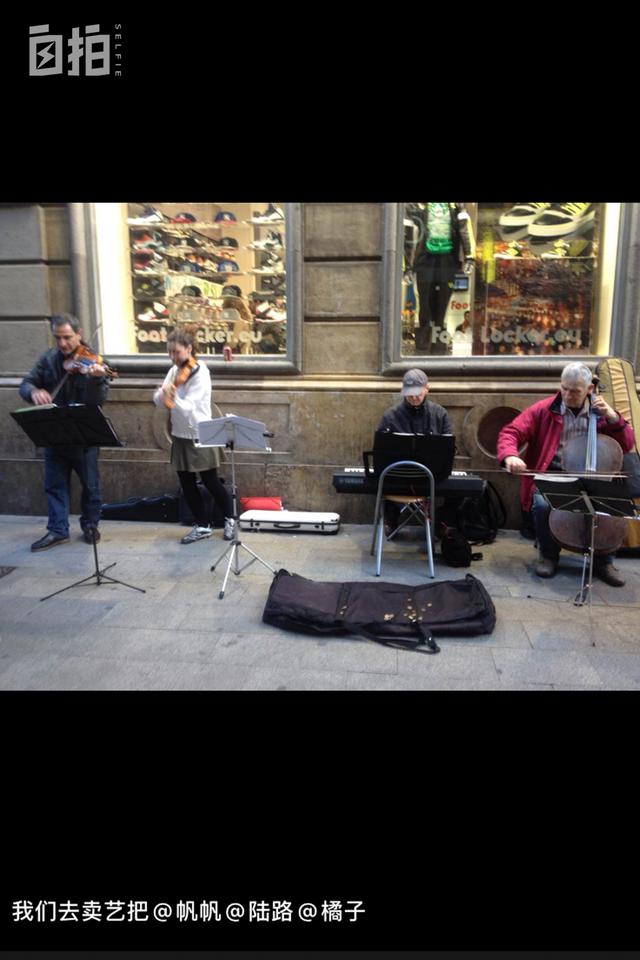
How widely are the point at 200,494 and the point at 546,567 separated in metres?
3.28

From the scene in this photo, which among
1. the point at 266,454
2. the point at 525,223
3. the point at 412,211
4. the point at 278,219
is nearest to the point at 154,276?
the point at 278,219

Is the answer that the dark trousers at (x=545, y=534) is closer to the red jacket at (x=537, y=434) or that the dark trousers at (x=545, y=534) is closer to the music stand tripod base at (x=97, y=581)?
the red jacket at (x=537, y=434)

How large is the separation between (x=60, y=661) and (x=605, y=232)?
641 cm

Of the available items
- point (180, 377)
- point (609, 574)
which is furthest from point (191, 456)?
point (609, 574)

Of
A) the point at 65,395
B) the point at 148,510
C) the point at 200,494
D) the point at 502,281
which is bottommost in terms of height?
the point at 148,510

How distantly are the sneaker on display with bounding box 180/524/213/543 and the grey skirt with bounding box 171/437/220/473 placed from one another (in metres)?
→ 0.64

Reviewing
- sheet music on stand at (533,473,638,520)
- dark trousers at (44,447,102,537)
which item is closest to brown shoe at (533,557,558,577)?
sheet music on stand at (533,473,638,520)

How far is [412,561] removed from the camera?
5707mm

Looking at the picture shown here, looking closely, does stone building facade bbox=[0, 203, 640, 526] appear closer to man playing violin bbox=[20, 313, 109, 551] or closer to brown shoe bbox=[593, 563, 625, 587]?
man playing violin bbox=[20, 313, 109, 551]

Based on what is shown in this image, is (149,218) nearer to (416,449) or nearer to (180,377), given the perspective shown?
(180,377)

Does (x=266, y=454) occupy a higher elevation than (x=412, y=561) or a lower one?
higher

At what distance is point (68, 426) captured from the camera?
4.84 meters

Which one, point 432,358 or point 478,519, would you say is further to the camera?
point 432,358
